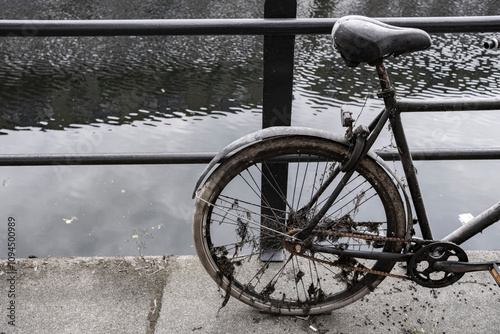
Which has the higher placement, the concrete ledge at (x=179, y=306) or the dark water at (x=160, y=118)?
the concrete ledge at (x=179, y=306)

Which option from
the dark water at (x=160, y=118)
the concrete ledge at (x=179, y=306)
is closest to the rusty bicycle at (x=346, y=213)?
the concrete ledge at (x=179, y=306)

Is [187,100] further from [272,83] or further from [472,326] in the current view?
[472,326]

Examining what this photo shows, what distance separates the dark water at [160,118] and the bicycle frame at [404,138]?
6.85 feet

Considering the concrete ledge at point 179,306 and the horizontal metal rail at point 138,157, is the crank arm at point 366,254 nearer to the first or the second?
the concrete ledge at point 179,306

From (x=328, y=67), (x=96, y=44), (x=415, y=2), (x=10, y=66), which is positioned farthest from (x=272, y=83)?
(x=415, y=2)

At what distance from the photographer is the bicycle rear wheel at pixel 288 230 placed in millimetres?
1983

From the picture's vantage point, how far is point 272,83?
232 cm

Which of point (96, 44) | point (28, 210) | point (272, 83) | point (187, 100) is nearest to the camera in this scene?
point (272, 83)

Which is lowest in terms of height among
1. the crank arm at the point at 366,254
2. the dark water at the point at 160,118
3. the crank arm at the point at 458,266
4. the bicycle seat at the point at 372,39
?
the dark water at the point at 160,118

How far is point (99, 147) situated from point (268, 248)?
339 cm

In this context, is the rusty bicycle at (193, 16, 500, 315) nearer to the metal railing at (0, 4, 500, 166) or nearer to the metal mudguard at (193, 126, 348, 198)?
the metal mudguard at (193, 126, 348, 198)

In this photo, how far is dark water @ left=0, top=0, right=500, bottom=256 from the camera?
4258 millimetres

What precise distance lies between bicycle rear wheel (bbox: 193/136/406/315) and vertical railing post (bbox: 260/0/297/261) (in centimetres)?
1

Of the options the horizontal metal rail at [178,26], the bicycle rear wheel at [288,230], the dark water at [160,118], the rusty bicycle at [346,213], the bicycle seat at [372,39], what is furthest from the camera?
the dark water at [160,118]
